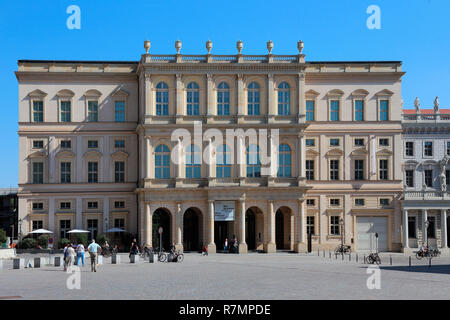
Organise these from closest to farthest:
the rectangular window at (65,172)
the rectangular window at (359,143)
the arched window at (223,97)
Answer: the arched window at (223,97), the rectangular window at (65,172), the rectangular window at (359,143)

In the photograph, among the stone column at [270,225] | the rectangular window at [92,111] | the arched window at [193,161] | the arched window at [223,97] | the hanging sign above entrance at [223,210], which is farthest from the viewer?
the rectangular window at [92,111]

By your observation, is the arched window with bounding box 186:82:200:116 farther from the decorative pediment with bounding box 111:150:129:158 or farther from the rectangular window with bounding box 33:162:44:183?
the rectangular window with bounding box 33:162:44:183

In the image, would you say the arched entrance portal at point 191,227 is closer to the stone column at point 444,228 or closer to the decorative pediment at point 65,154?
the decorative pediment at point 65,154

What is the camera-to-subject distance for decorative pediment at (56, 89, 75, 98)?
70250 mm

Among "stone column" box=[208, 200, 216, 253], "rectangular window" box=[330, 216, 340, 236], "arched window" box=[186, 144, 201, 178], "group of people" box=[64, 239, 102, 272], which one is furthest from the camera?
"rectangular window" box=[330, 216, 340, 236]

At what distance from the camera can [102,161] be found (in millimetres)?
70688

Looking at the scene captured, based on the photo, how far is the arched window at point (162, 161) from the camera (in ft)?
221

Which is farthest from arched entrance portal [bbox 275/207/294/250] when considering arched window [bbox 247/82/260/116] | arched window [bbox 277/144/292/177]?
arched window [bbox 247/82/260/116]

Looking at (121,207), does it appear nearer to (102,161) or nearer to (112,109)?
(102,161)

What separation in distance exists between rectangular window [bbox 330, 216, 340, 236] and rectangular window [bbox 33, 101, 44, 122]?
31794mm

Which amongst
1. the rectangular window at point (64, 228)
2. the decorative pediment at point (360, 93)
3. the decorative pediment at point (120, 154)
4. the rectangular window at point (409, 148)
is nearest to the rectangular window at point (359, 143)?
the decorative pediment at point (360, 93)

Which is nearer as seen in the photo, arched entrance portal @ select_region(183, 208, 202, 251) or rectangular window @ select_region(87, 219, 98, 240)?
rectangular window @ select_region(87, 219, 98, 240)

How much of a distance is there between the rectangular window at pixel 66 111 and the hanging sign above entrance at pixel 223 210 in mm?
17898

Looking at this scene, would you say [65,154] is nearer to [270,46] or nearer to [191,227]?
[191,227]
